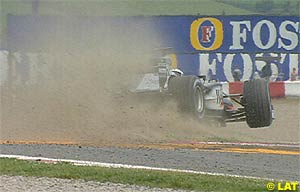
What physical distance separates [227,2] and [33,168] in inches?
990

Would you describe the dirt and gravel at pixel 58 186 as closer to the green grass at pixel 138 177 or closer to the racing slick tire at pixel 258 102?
the green grass at pixel 138 177

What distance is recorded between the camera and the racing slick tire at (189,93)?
51.6ft

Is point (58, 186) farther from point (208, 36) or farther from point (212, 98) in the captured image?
point (208, 36)

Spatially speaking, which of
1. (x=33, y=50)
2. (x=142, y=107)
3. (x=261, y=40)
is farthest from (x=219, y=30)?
(x=142, y=107)

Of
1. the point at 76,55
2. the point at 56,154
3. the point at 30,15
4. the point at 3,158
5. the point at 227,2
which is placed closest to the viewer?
the point at 3,158

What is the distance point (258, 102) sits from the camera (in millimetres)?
15938

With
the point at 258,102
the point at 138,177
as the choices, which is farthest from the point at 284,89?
the point at 138,177

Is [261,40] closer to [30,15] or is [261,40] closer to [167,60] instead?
[30,15]

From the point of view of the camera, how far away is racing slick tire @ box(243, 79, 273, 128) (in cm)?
1580

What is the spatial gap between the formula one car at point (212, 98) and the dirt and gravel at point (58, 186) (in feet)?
22.2

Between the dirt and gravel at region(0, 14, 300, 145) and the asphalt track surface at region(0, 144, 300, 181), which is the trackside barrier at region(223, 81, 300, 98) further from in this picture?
the asphalt track surface at region(0, 144, 300, 181)

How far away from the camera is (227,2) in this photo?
113 feet

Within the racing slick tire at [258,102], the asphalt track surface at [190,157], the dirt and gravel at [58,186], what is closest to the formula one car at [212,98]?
the racing slick tire at [258,102]

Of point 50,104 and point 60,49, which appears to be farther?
point 60,49
